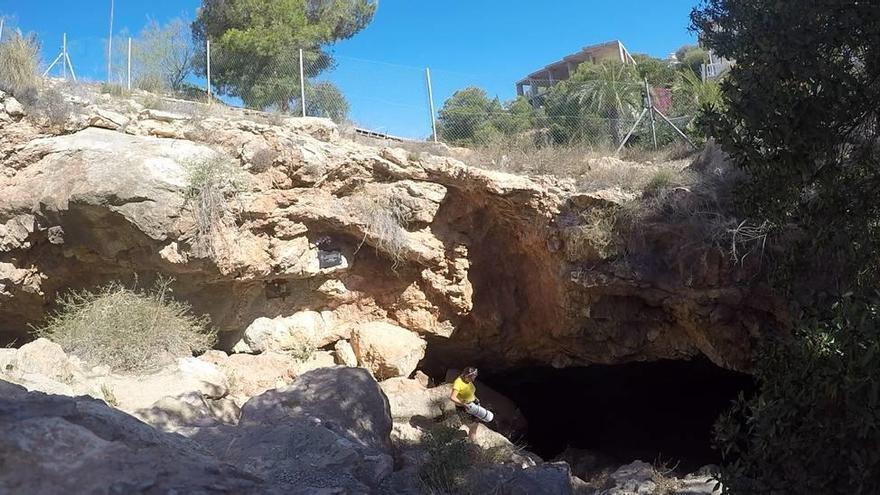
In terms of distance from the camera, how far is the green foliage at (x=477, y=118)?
13.8 meters

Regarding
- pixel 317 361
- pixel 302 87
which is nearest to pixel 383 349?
pixel 317 361

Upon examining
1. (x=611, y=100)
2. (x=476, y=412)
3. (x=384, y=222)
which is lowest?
(x=476, y=412)

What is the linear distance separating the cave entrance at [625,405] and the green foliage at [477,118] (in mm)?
4681

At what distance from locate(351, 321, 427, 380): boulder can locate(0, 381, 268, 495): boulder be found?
7.03 m

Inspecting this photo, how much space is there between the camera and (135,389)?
781cm

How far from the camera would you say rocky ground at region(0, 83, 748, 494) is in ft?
25.3

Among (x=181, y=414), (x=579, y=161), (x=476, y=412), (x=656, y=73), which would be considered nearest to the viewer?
(x=181, y=414)

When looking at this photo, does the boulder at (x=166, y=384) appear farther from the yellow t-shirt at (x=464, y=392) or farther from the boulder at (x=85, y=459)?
the boulder at (x=85, y=459)

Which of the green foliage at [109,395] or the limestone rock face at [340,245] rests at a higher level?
the limestone rock face at [340,245]

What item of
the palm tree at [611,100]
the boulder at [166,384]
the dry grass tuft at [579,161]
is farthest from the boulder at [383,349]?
the palm tree at [611,100]

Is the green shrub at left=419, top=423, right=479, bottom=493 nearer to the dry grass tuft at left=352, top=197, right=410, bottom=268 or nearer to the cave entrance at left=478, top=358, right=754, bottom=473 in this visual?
the dry grass tuft at left=352, top=197, right=410, bottom=268

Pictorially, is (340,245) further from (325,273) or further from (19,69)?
(19,69)

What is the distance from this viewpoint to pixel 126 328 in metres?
8.59

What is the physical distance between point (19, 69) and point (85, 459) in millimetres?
8895
